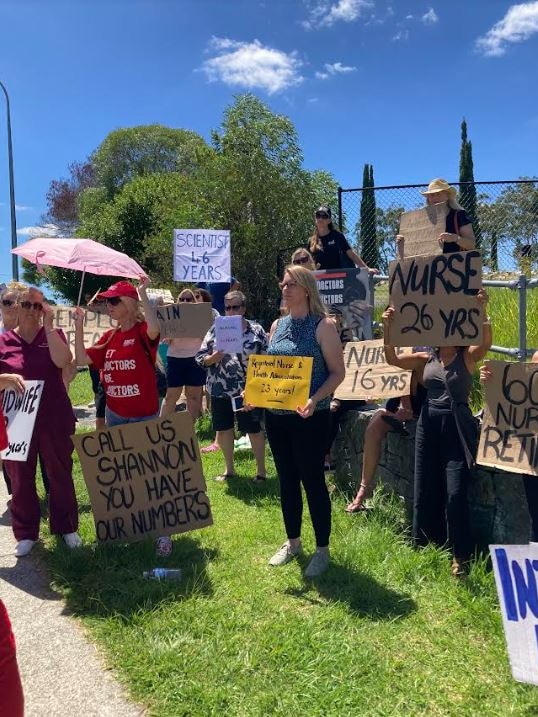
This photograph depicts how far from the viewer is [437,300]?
3.99 m

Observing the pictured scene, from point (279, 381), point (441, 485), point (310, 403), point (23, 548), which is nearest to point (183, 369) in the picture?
point (23, 548)

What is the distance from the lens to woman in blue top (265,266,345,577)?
3.93 meters

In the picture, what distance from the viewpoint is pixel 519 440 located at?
11.5 feet

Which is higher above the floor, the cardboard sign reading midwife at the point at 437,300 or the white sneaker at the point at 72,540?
the cardboard sign reading midwife at the point at 437,300

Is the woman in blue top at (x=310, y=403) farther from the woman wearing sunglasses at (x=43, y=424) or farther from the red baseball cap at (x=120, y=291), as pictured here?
the woman wearing sunglasses at (x=43, y=424)

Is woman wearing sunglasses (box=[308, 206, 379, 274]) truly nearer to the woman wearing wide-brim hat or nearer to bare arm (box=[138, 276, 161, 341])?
the woman wearing wide-brim hat

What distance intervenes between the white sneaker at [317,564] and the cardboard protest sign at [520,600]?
1566 mm

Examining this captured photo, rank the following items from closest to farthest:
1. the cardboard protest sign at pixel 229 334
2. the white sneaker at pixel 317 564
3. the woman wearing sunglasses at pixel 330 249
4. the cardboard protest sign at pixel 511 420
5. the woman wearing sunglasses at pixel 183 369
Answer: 1. the cardboard protest sign at pixel 511 420
2. the white sneaker at pixel 317 564
3. the cardboard protest sign at pixel 229 334
4. the woman wearing sunglasses at pixel 330 249
5. the woman wearing sunglasses at pixel 183 369

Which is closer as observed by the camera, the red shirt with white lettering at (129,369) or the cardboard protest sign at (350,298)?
the red shirt with white lettering at (129,369)

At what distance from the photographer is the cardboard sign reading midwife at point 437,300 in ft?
12.6

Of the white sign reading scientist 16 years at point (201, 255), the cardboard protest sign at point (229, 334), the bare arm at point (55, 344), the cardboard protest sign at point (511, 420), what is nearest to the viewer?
the cardboard protest sign at point (511, 420)

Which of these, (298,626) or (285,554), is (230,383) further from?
(298,626)

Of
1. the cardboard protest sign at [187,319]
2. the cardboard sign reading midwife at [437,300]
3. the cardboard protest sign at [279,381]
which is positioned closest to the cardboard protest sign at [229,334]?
the cardboard protest sign at [187,319]

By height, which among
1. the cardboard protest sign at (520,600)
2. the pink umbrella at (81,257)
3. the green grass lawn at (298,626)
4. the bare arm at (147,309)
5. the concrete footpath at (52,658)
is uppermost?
the pink umbrella at (81,257)
